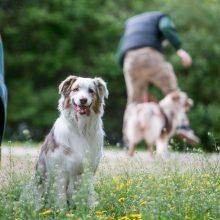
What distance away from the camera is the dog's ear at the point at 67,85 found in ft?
20.6

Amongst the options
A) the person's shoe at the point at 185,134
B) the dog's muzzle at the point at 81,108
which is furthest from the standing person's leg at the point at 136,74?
the dog's muzzle at the point at 81,108

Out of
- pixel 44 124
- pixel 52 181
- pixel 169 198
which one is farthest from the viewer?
pixel 44 124

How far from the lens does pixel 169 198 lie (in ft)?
18.0

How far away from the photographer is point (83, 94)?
614 cm

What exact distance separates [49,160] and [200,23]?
19.5m

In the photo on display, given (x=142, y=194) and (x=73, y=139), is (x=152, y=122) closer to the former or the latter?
(x=73, y=139)

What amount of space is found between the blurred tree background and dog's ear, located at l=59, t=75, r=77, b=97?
17.5 meters

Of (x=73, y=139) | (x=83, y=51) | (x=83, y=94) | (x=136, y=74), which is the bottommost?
(x=73, y=139)

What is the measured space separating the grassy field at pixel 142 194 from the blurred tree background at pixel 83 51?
17187 mm

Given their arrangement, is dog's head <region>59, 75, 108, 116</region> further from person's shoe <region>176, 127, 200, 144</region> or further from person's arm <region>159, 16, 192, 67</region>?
person's shoe <region>176, 127, 200, 144</region>

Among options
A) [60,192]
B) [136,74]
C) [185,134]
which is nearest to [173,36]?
[136,74]

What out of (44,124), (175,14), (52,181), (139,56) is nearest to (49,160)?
(52,181)

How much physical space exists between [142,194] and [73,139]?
803 millimetres

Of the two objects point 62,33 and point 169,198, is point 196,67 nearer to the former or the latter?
point 62,33
